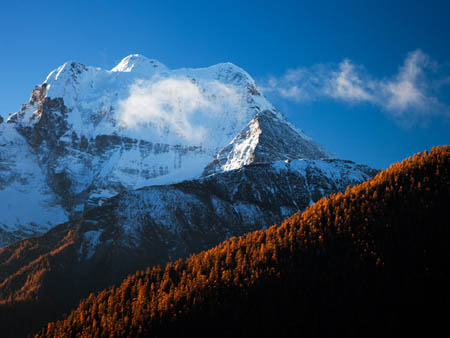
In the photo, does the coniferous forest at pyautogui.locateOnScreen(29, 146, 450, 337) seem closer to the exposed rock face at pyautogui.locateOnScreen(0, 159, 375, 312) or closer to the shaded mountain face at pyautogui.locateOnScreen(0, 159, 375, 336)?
the shaded mountain face at pyautogui.locateOnScreen(0, 159, 375, 336)

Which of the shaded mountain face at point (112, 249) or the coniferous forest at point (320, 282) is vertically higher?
the shaded mountain face at point (112, 249)

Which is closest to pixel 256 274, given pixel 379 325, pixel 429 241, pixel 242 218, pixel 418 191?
pixel 379 325

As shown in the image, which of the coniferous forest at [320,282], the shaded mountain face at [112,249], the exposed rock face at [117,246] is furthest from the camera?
the exposed rock face at [117,246]

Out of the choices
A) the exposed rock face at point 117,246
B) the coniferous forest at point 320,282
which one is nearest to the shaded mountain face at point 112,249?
the exposed rock face at point 117,246

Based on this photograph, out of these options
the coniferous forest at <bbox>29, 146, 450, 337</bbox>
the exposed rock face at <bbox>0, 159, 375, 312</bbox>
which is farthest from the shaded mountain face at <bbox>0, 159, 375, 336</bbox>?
the coniferous forest at <bbox>29, 146, 450, 337</bbox>

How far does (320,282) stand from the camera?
380 feet

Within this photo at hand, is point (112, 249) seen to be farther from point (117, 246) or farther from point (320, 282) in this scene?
point (320, 282)

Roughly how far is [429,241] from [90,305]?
108 m

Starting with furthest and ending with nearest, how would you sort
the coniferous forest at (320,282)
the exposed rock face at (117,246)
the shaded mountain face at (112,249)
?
the exposed rock face at (117,246), the shaded mountain face at (112,249), the coniferous forest at (320,282)

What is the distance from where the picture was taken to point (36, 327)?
138 meters

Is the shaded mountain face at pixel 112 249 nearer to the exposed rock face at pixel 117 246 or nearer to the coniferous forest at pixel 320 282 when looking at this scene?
the exposed rock face at pixel 117 246

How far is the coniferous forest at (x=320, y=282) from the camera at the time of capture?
104 metres

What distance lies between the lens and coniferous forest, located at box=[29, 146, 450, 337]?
104312 millimetres

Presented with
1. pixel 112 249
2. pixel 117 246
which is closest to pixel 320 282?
pixel 117 246
